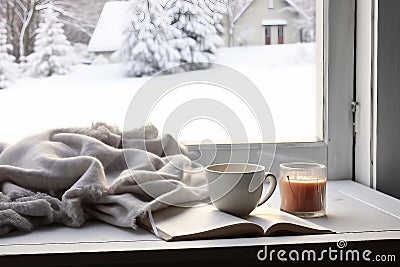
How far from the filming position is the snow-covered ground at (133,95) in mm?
1561

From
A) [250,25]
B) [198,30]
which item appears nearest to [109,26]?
[198,30]

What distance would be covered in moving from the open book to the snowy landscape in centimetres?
30

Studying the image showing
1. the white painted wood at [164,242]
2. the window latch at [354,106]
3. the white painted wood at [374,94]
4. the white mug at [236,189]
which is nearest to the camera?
the white painted wood at [164,242]

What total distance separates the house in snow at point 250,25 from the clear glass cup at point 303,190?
13.8 inches

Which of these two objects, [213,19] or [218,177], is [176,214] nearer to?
[218,177]

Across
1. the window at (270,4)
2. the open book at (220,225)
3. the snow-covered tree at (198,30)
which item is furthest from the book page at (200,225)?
the window at (270,4)

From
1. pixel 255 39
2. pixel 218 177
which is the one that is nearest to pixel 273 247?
pixel 218 177

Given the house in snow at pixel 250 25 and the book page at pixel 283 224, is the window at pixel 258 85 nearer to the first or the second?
the house in snow at pixel 250 25

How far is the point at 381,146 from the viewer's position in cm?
153

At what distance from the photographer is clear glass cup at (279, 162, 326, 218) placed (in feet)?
4.43

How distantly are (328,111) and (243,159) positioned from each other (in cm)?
22

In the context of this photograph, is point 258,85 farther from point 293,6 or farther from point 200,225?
point 200,225

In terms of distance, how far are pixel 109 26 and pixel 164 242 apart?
1.82 feet

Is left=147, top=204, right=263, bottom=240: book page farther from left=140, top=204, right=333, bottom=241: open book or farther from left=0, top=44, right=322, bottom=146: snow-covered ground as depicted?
left=0, top=44, right=322, bottom=146: snow-covered ground
